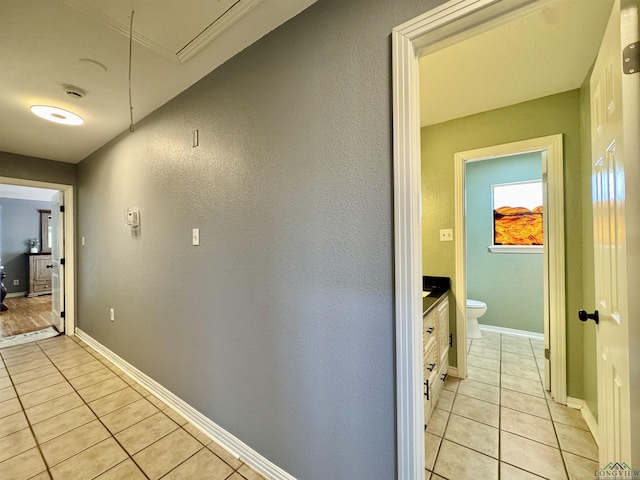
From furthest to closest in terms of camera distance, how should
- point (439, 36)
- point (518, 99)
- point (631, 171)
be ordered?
point (518, 99), point (439, 36), point (631, 171)

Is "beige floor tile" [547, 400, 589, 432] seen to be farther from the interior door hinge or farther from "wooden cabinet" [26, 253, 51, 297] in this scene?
"wooden cabinet" [26, 253, 51, 297]

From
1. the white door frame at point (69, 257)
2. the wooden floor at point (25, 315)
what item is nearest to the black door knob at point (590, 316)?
the white door frame at point (69, 257)

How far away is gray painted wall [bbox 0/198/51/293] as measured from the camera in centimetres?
577

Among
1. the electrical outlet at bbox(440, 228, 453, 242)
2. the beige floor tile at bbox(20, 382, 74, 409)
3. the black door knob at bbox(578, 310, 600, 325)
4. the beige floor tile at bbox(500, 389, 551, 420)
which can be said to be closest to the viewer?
the black door knob at bbox(578, 310, 600, 325)

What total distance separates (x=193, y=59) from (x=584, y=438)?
335 cm

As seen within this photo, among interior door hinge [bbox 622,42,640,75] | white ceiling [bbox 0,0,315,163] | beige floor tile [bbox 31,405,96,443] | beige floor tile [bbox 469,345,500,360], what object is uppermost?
white ceiling [bbox 0,0,315,163]

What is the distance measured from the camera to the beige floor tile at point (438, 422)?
166 centimetres

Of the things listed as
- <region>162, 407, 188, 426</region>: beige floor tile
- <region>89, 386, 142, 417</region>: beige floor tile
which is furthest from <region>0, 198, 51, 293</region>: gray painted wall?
<region>162, 407, 188, 426</region>: beige floor tile

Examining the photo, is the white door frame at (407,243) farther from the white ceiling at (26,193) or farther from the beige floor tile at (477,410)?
the white ceiling at (26,193)

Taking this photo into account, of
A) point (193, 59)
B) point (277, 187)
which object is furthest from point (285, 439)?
point (193, 59)

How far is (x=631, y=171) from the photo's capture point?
694 millimetres

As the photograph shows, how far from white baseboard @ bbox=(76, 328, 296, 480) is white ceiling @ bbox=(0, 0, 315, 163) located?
2.25 metres

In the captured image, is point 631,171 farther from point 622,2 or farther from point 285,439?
point 285,439

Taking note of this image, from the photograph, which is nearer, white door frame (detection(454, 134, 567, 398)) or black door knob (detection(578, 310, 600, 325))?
black door knob (detection(578, 310, 600, 325))
